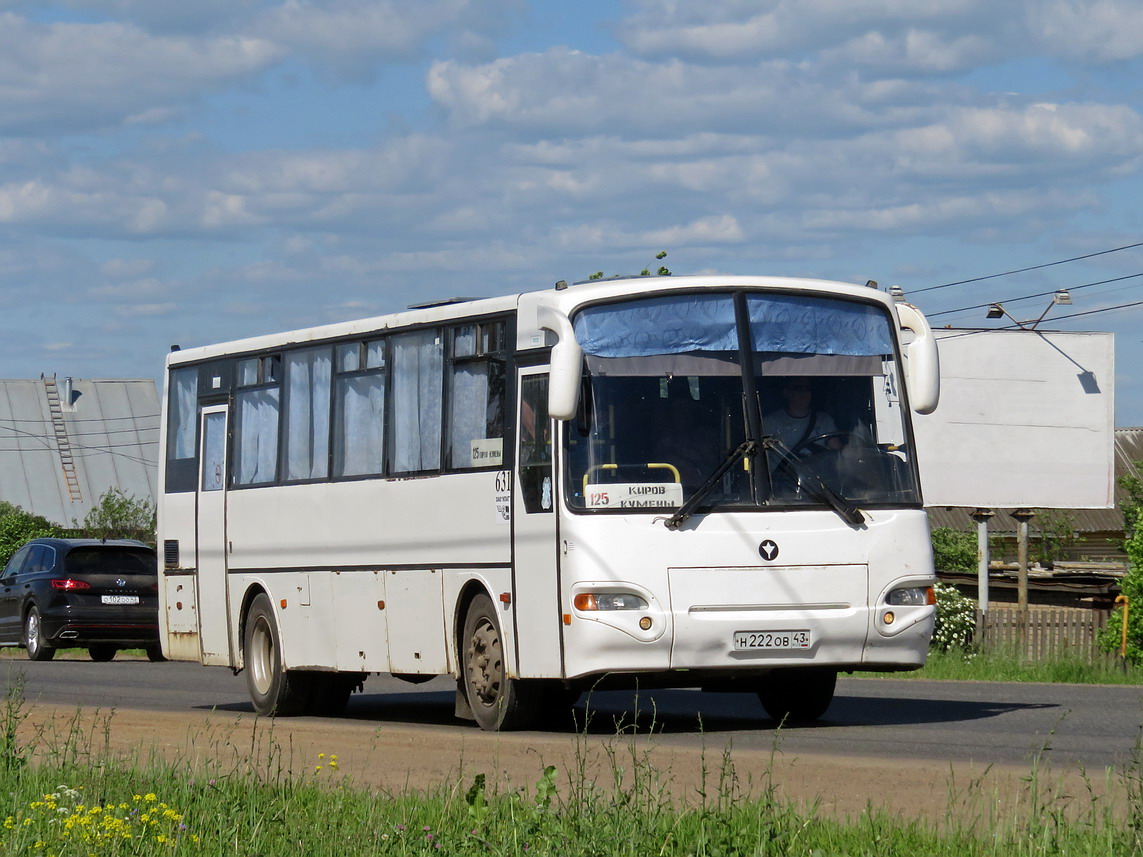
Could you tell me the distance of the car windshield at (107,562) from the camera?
2962 centimetres

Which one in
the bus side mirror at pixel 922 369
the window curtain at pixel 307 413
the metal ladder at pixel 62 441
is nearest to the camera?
the bus side mirror at pixel 922 369

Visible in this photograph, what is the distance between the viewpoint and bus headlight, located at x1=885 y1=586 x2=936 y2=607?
13.6 m

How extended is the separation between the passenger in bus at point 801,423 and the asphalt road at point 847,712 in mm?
1930

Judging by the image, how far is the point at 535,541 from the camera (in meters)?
13.5

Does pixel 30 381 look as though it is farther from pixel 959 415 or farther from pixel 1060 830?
pixel 1060 830

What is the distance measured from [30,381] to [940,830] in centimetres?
10031

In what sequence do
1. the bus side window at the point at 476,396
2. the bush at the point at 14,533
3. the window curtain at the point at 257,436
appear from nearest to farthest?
the bus side window at the point at 476,396, the window curtain at the point at 257,436, the bush at the point at 14,533

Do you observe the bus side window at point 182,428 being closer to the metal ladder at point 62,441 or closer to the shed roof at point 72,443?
the shed roof at point 72,443

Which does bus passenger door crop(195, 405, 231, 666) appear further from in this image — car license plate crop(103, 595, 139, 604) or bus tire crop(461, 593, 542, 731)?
car license plate crop(103, 595, 139, 604)

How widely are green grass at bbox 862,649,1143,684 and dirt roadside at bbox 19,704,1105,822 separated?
30.9 feet

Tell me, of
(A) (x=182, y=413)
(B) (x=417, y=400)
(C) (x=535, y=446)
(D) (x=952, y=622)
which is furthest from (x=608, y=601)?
(D) (x=952, y=622)

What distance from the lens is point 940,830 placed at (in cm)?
768

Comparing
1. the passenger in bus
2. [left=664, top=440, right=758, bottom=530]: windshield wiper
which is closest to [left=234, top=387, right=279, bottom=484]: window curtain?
[left=664, top=440, right=758, bottom=530]: windshield wiper

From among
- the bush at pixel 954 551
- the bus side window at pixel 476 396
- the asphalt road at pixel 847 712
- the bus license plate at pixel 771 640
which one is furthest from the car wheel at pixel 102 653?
the bush at pixel 954 551
